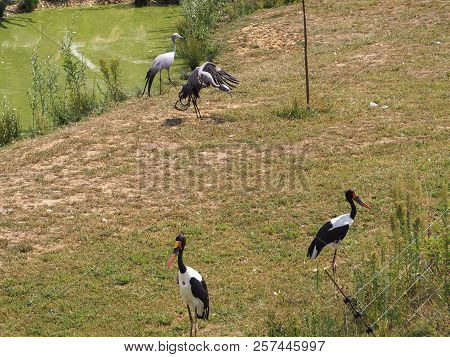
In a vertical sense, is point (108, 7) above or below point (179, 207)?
above

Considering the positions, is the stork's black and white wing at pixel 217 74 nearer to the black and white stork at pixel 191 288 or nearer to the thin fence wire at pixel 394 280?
the black and white stork at pixel 191 288

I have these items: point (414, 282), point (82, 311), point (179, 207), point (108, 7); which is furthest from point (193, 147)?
point (108, 7)

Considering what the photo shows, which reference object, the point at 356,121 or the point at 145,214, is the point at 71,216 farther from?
the point at 356,121

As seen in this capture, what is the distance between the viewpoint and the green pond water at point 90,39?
16.7m

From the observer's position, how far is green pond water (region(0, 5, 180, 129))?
1667 centimetres

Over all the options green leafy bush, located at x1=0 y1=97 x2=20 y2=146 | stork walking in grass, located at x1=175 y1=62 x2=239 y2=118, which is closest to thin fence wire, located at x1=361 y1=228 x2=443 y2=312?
stork walking in grass, located at x1=175 y1=62 x2=239 y2=118

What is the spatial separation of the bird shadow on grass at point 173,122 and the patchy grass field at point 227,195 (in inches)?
1.3

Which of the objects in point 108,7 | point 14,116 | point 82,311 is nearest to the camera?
point 82,311

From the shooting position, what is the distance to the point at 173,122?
12234 mm

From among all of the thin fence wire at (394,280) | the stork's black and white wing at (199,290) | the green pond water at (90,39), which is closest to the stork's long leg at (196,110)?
the green pond water at (90,39)

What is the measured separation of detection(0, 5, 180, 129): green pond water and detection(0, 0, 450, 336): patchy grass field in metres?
3.23

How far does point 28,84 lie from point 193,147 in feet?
21.8

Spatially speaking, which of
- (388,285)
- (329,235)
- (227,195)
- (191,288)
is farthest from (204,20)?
(388,285)

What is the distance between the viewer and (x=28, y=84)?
16.3 m
